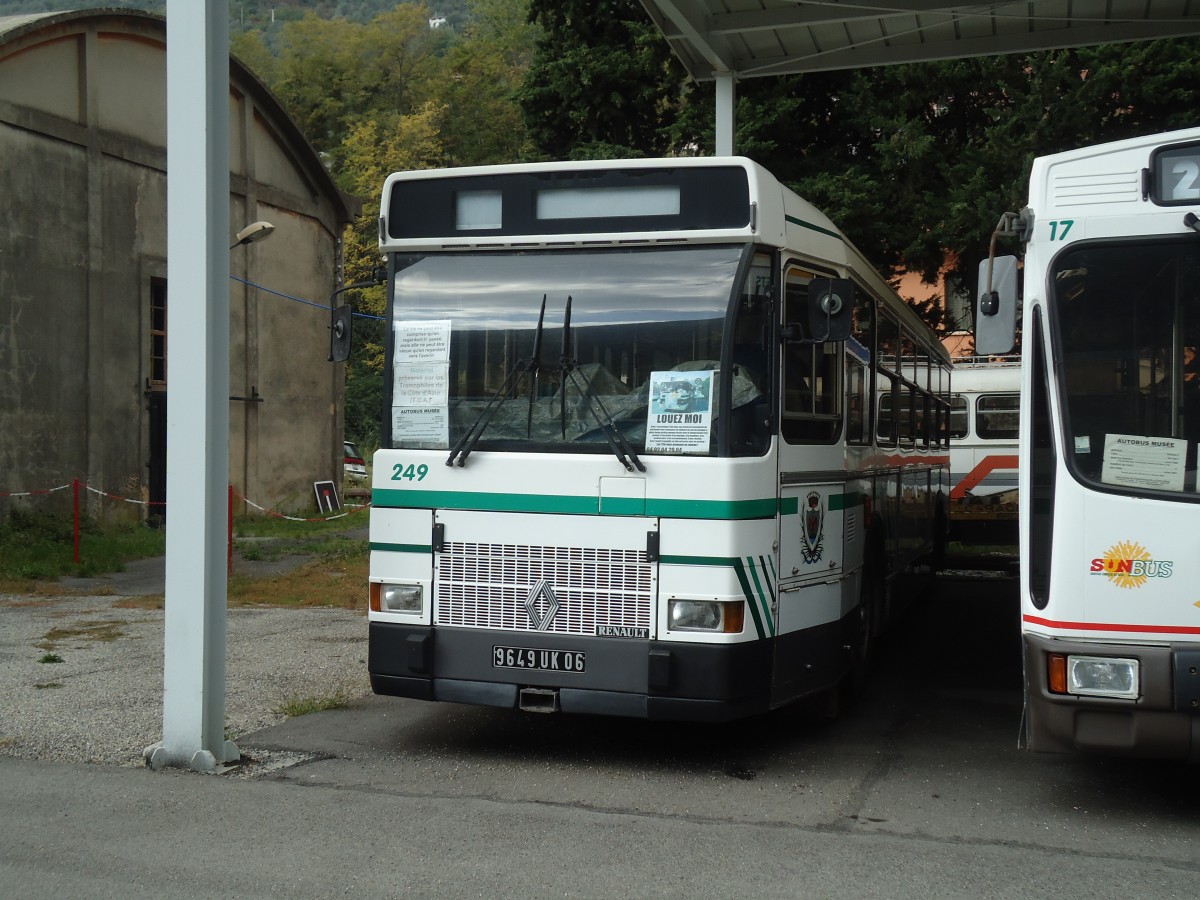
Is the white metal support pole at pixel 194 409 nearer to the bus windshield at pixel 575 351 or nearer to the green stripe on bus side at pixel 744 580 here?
the bus windshield at pixel 575 351

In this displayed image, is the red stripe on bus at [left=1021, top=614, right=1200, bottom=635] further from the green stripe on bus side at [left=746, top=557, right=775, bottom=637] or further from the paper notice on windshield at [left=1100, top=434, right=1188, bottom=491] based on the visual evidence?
the green stripe on bus side at [left=746, top=557, right=775, bottom=637]

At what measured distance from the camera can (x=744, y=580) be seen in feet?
23.7

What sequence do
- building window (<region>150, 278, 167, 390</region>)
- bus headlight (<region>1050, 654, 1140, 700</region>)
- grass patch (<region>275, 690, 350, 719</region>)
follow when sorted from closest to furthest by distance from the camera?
1. bus headlight (<region>1050, 654, 1140, 700</region>)
2. grass patch (<region>275, 690, 350, 719</region>)
3. building window (<region>150, 278, 167, 390</region>)

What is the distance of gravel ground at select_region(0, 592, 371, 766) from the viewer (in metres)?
8.22

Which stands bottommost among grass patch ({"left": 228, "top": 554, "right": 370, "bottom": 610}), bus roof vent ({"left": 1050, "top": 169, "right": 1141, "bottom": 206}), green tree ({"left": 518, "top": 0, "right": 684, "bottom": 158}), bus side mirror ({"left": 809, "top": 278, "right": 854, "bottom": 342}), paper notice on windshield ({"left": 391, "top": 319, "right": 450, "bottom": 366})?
grass patch ({"left": 228, "top": 554, "right": 370, "bottom": 610})

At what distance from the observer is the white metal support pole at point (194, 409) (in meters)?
7.22

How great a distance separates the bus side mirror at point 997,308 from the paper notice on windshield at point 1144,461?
0.69 metres

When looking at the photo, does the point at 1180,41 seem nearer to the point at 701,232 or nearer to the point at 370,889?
the point at 701,232

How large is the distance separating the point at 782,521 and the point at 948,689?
11.7ft

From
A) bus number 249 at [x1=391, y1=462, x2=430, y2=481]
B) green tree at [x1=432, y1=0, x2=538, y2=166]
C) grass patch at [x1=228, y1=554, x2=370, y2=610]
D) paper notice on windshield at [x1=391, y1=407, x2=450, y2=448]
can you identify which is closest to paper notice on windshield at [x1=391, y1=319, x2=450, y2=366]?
paper notice on windshield at [x1=391, y1=407, x2=450, y2=448]

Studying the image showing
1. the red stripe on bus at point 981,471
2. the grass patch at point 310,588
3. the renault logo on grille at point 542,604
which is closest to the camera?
the renault logo on grille at point 542,604

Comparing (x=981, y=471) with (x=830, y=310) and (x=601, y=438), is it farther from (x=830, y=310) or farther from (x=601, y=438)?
(x=601, y=438)

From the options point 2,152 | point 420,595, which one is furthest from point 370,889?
point 2,152

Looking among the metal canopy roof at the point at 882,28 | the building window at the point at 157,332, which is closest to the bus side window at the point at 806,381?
the metal canopy roof at the point at 882,28
